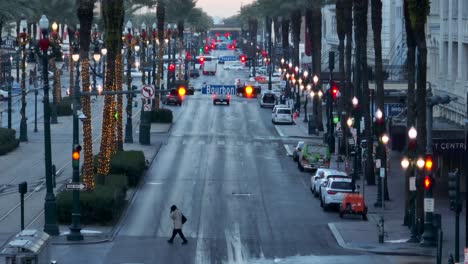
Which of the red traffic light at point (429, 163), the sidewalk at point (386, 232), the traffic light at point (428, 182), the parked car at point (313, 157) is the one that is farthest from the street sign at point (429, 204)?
the parked car at point (313, 157)

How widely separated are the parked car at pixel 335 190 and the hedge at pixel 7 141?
2537 centimetres

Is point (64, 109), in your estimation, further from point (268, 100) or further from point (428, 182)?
point (428, 182)

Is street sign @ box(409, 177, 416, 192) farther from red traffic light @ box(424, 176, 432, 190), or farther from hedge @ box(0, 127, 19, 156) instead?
hedge @ box(0, 127, 19, 156)

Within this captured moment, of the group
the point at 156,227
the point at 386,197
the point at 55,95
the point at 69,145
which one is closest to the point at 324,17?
the point at 55,95

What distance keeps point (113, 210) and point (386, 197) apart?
14541 mm

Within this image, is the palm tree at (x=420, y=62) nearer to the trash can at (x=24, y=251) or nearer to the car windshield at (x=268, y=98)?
the trash can at (x=24, y=251)

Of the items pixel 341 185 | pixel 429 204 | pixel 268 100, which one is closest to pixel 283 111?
pixel 268 100

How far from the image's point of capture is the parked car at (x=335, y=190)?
2083 inches

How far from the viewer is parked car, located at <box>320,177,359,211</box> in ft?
174

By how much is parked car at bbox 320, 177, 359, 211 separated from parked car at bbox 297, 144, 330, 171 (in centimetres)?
1338

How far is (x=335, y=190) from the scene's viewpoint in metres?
53.1

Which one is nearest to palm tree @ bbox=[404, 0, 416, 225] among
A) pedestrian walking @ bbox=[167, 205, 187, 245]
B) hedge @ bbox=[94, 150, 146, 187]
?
pedestrian walking @ bbox=[167, 205, 187, 245]

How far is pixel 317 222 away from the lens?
50281 millimetres

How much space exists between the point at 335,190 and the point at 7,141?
2740 centimetres
